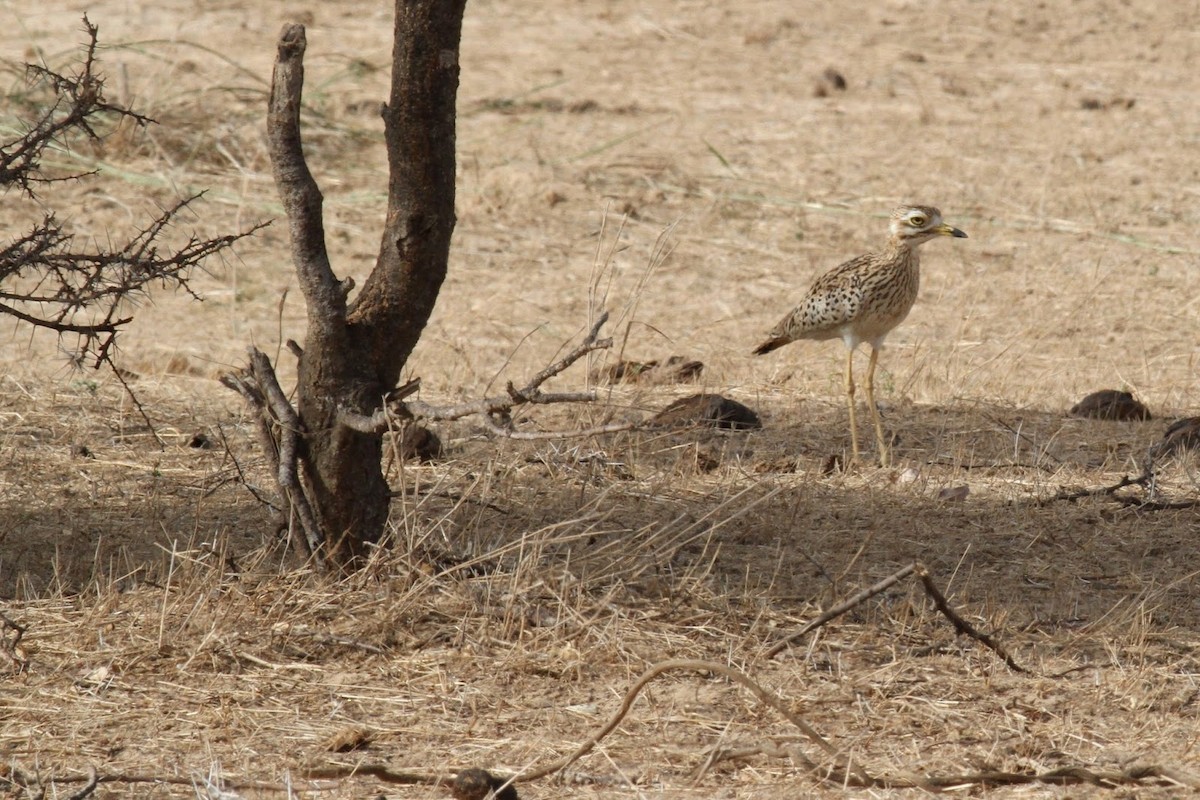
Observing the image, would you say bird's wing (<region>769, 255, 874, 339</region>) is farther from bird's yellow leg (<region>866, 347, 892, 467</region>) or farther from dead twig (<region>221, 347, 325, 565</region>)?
dead twig (<region>221, 347, 325, 565</region>)

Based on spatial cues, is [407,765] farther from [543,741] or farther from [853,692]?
[853,692]

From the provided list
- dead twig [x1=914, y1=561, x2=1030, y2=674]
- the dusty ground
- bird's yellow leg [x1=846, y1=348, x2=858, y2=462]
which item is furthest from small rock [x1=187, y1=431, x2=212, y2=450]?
dead twig [x1=914, y1=561, x2=1030, y2=674]

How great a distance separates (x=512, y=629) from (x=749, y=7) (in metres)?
9.92

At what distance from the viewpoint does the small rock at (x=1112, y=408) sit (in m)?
5.84

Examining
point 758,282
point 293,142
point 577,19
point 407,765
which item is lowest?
point 407,765

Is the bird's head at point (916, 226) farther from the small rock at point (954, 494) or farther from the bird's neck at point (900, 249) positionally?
the small rock at point (954, 494)

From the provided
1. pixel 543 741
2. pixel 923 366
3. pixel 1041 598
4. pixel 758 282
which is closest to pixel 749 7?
pixel 758 282

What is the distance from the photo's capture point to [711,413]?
548 centimetres

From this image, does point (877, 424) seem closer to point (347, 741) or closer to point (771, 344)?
point (771, 344)

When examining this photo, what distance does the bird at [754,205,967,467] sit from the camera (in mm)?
5699

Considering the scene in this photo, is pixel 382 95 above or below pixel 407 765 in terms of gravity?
above

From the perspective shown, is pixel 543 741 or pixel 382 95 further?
pixel 382 95

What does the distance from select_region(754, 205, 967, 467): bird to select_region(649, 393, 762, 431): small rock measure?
0.38 meters

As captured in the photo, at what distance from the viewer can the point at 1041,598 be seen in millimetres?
4062
